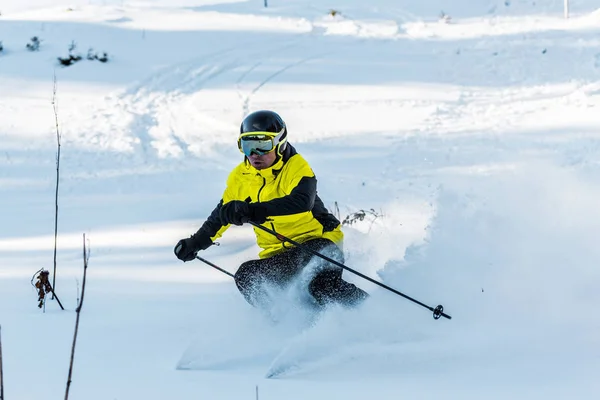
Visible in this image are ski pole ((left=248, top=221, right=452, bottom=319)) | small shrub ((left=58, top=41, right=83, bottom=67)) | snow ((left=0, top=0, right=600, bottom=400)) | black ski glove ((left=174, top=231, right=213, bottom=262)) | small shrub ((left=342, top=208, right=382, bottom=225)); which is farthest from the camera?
small shrub ((left=58, top=41, right=83, bottom=67))

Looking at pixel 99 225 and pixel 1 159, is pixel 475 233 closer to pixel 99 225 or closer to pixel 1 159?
pixel 99 225

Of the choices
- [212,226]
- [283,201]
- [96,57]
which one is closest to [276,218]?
[283,201]

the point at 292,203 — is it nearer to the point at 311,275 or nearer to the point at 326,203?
the point at 311,275

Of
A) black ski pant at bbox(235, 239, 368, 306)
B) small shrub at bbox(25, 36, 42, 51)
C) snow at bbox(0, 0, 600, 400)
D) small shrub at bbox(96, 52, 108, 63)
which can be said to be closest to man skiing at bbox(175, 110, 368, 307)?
black ski pant at bbox(235, 239, 368, 306)

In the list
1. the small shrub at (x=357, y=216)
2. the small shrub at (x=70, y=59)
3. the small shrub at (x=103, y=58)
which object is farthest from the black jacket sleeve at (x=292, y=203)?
→ the small shrub at (x=70, y=59)

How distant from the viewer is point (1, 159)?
11391mm

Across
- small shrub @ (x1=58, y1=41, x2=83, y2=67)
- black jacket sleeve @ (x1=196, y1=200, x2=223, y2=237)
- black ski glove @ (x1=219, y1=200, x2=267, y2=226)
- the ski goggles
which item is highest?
small shrub @ (x1=58, y1=41, x2=83, y2=67)

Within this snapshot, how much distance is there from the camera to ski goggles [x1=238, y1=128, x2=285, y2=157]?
4.78 m

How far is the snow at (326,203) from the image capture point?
416cm

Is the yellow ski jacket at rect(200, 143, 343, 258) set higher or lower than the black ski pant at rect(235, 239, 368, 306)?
higher

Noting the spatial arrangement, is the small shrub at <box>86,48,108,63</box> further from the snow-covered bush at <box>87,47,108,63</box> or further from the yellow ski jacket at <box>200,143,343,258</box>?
the yellow ski jacket at <box>200,143,343,258</box>

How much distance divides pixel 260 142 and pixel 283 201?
15.8 inches

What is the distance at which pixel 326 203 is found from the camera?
873cm

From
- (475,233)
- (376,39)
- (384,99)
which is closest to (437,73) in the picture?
(384,99)
